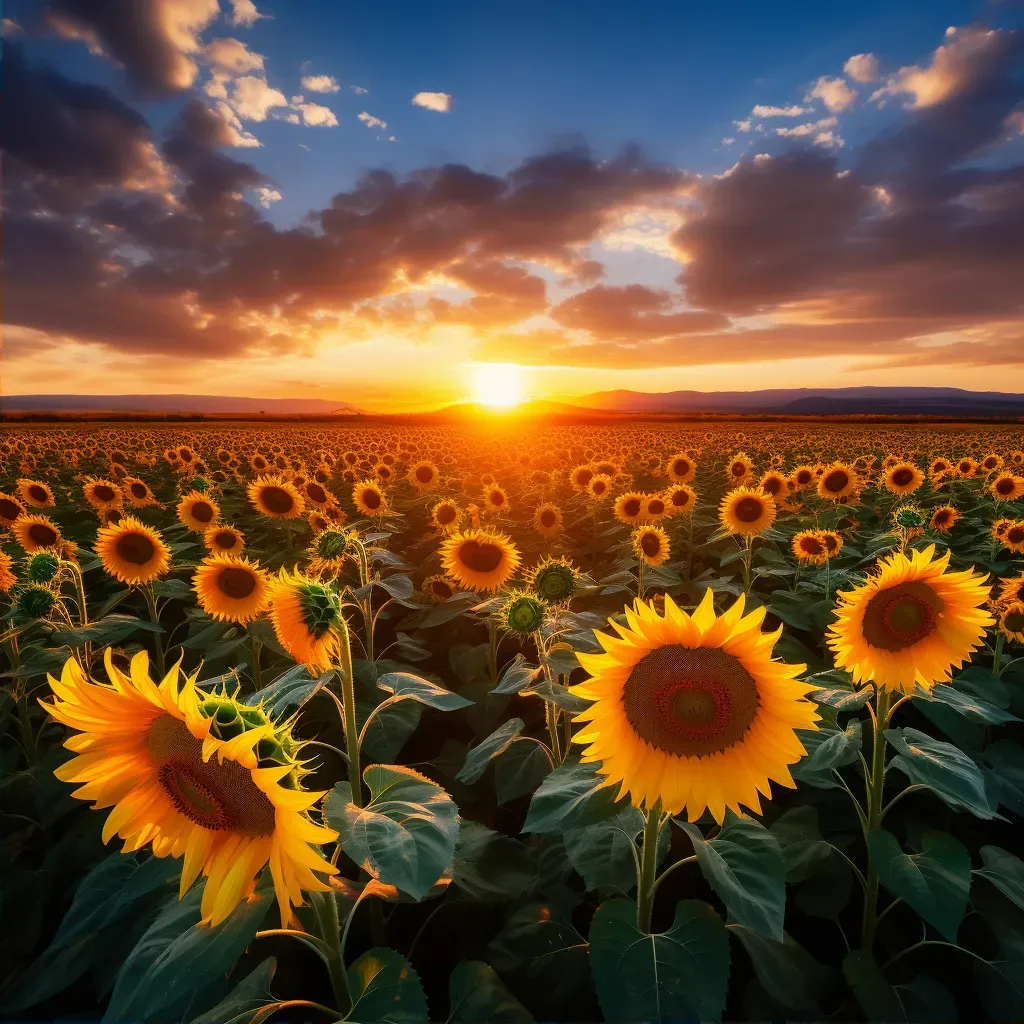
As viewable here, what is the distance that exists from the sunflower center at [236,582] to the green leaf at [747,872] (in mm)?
3550

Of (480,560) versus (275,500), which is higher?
(275,500)

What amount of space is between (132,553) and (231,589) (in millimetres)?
1377

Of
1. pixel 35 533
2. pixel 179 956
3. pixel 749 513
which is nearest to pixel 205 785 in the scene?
pixel 179 956

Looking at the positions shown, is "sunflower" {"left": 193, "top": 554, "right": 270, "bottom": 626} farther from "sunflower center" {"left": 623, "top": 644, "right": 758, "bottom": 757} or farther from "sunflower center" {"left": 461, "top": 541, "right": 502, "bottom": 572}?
"sunflower center" {"left": 623, "top": 644, "right": 758, "bottom": 757}

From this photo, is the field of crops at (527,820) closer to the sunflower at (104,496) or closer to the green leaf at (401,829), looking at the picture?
the green leaf at (401,829)

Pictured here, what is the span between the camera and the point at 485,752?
2684 mm

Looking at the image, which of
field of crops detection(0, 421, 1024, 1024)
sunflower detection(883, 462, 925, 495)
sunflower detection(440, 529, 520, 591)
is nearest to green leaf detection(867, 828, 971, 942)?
field of crops detection(0, 421, 1024, 1024)

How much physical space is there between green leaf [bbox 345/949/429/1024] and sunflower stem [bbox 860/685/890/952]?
1937 millimetres

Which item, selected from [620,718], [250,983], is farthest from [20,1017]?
[620,718]

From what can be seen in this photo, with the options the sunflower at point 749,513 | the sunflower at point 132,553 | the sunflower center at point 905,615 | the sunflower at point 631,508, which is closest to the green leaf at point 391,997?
the sunflower center at point 905,615

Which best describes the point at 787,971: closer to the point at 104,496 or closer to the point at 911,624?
the point at 911,624

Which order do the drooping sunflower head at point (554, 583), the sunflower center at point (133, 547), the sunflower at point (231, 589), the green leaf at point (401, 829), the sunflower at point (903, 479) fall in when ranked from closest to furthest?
the green leaf at point (401, 829) → the drooping sunflower head at point (554, 583) → the sunflower at point (231, 589) → the sunflower center at point (133, 547) → the sunflower at point (903, 479)

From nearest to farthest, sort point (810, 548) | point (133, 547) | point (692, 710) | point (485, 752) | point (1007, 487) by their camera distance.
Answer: point (692, 710), point (485, 752), point (133, 547), point (810, 548), point (1007, 487)

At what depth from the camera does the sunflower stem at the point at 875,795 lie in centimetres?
258
